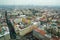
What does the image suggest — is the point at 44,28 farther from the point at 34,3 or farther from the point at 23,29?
the point at 34,3

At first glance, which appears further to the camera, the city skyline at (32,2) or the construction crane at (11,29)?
the city skyline at (32,2)

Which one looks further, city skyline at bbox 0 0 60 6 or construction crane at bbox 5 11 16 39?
city skyline at bbox 0 0 60 6

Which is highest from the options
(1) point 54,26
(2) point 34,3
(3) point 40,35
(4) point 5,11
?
(2) point 34,3

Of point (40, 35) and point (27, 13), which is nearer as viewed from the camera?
point (40, 35)

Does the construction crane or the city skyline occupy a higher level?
the city skyline

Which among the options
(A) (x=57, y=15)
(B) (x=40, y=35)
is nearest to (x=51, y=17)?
(A) (x=57, y=15)

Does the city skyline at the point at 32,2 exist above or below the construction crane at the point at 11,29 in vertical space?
above

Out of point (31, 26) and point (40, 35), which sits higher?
point (31, 26)

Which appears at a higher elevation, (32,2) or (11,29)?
(32,2)

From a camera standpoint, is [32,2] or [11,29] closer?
[11,29]

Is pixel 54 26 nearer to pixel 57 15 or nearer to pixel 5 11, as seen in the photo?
pixel 57 15
